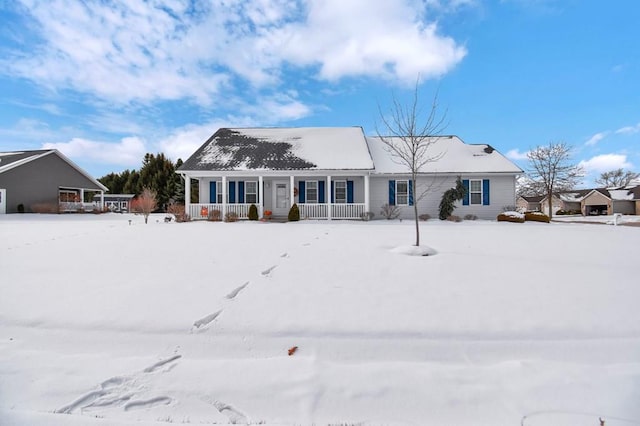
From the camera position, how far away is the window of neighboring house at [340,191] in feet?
60.2

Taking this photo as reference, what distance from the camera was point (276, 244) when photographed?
8867 millimetres

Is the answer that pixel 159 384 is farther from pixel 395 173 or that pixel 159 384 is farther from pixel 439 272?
pixel 395 173

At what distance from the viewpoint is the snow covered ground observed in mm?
2443

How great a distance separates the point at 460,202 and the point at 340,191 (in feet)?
23.9

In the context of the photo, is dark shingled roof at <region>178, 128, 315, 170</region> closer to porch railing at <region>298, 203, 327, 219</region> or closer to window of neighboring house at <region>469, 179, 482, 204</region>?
porch railing at <region>298, 203, 327, 219</region>

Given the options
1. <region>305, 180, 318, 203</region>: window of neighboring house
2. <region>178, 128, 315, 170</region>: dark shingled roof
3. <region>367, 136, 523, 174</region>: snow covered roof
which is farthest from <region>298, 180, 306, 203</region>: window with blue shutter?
<region>367, 136, 523, 174</region>: snow covered roof

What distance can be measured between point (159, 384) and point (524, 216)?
20178 millimetres

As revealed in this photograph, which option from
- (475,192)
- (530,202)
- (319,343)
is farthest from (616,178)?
(319,343)

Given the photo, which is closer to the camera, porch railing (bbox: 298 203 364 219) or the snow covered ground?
the snow covered ground

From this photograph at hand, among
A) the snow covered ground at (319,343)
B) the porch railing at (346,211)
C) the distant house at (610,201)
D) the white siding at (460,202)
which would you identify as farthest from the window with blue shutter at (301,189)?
the distant house at (610,201)

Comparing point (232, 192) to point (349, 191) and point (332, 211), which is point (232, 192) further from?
point (349, 191)

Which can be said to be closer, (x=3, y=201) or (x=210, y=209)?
(x=210, y=209)

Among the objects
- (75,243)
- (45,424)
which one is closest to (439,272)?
(45,424)

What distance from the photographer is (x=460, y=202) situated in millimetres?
18094
